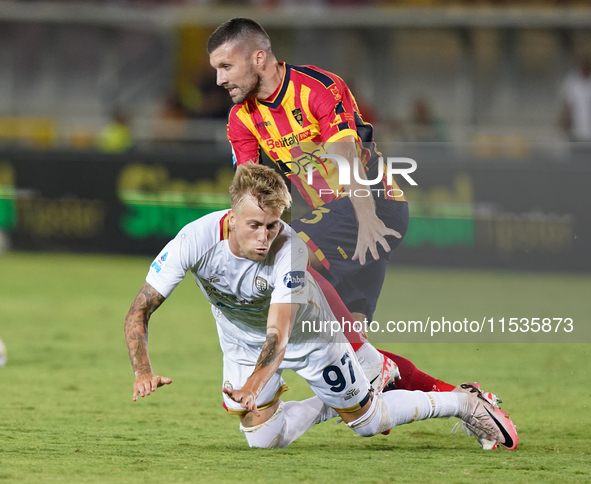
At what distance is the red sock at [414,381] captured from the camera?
17.5 feet

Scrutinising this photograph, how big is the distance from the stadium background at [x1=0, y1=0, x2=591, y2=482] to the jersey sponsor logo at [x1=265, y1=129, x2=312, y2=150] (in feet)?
3.14

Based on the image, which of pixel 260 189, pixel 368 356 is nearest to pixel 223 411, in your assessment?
pixel 368 356

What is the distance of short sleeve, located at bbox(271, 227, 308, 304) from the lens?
439 cm

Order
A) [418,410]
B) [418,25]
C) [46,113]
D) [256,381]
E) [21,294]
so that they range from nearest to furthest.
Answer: [256,381], [418,410], [21,294], [418,25], [46,113]

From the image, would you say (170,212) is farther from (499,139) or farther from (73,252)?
(499,139)

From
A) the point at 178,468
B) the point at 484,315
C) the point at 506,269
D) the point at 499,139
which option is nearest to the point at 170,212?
the point at 499,139

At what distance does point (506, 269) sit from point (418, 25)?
1152cm

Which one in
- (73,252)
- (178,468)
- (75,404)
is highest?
(178,468)

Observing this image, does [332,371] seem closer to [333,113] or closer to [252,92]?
[333,113]

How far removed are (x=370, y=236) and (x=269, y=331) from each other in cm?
110

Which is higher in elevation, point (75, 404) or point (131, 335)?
point (131, 335)

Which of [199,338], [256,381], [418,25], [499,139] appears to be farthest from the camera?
[418,25]

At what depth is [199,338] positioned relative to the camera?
28.8 feet

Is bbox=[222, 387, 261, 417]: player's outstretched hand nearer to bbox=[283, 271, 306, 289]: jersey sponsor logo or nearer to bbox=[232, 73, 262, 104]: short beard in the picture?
bbox=[283, 271, 306, 289]: jersey sponsor logo
